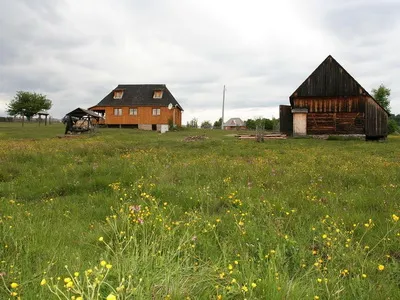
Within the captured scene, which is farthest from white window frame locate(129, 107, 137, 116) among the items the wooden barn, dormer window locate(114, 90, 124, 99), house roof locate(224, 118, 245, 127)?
house roof locate(224, 118, 245, 127)

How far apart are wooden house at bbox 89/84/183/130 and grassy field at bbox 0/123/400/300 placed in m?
43.0

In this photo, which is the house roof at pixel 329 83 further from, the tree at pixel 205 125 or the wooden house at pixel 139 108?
the tree at pixel 205 125

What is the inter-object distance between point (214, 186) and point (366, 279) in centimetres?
478

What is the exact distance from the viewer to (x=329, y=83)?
33.6 meters

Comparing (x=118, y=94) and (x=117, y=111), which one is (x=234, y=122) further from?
(x=117, y=111)

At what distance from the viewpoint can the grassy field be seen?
3.31 metres

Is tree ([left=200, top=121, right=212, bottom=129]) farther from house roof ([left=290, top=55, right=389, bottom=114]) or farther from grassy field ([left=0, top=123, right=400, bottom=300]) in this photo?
grassy field ([left=0, top=123, right=400, bottom=300])

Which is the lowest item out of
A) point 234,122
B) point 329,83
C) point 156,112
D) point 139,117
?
point 139,117

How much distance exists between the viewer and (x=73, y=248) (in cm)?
462

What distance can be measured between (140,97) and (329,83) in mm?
32134

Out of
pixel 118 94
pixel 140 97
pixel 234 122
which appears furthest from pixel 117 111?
pixel 234 122

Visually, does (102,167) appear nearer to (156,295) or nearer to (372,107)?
(156,295)

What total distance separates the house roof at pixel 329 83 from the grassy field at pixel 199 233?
23982 millimetres

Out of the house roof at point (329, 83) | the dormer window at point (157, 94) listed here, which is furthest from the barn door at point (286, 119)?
the dormer window at point (157, 94)
